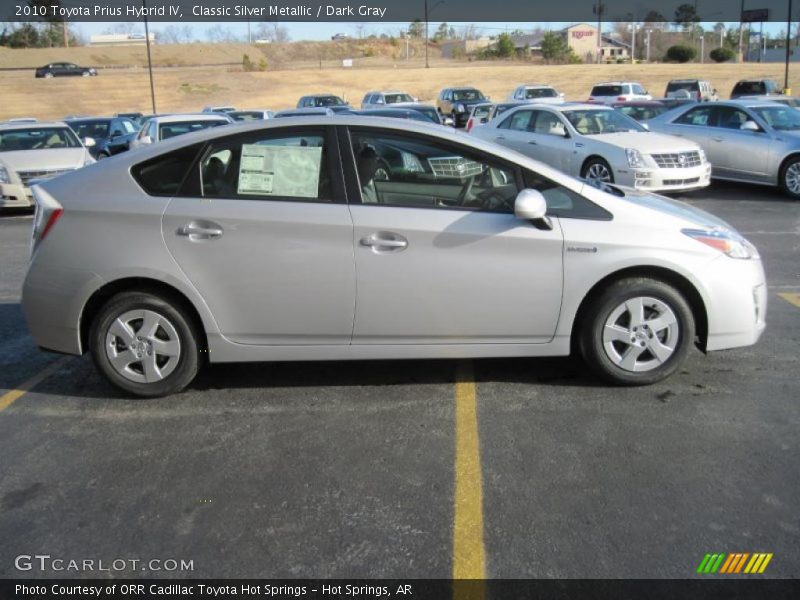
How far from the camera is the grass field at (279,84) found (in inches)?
2026

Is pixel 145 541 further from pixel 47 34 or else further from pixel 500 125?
pixel 47 34

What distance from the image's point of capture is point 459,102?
3403cm

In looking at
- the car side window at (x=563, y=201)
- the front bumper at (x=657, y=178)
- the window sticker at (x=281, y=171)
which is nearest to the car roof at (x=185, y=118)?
the front bumper at (x=657, y=178)

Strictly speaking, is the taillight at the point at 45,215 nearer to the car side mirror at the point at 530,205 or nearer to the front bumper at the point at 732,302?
the car side mirror at the point at 530,205

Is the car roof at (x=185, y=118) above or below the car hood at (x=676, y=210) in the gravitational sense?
above

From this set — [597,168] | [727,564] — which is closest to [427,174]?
[727,564]

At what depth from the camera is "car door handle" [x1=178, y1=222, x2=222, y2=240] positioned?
4309 mm

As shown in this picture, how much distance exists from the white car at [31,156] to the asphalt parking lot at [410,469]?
8389 millimetres

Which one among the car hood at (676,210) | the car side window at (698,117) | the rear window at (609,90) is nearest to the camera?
the car hood at (676,210)

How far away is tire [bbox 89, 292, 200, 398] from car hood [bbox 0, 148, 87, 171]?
32.2 ft

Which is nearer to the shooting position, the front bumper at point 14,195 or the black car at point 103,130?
the front bumper at point 14,195

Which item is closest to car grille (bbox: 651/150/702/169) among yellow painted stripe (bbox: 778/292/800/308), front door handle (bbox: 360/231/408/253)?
yellow painted stripe (bbox: 778/292/800/308)

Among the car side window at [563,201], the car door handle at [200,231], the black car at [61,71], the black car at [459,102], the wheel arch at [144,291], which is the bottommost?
the wheel arch at [144,291]

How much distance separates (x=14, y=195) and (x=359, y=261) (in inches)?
409
